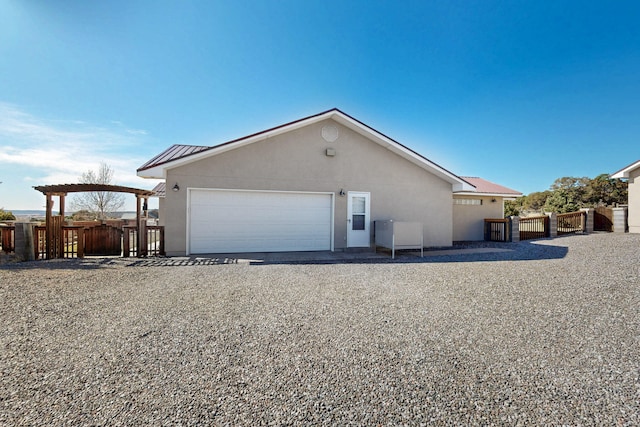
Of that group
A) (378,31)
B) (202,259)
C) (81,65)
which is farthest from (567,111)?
(81,65)

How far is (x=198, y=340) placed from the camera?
310 cm

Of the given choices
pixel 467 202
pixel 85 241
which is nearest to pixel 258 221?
pixel 85 241

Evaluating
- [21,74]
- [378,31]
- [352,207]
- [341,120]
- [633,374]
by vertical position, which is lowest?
[633,374]

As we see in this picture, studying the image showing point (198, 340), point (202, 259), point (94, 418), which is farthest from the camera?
point (202, 259)

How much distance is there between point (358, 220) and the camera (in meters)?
10.5

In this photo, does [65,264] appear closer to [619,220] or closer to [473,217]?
[473,217]

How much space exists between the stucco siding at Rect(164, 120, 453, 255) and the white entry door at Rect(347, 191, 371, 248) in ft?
0.70

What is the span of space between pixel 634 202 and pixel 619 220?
1135mm

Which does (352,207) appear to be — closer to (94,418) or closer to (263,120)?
(263,120)

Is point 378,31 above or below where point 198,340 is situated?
above

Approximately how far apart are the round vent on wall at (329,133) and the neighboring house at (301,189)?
38mm

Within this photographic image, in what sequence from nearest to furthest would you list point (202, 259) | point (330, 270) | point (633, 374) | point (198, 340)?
point (633, 374)
point (198, 340)
point (330, 270)
point (202, 259)

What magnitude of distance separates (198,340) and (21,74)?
12159mm

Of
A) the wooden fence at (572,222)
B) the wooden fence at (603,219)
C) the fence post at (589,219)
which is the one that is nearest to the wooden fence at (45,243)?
the wooden fence at (572,222)
